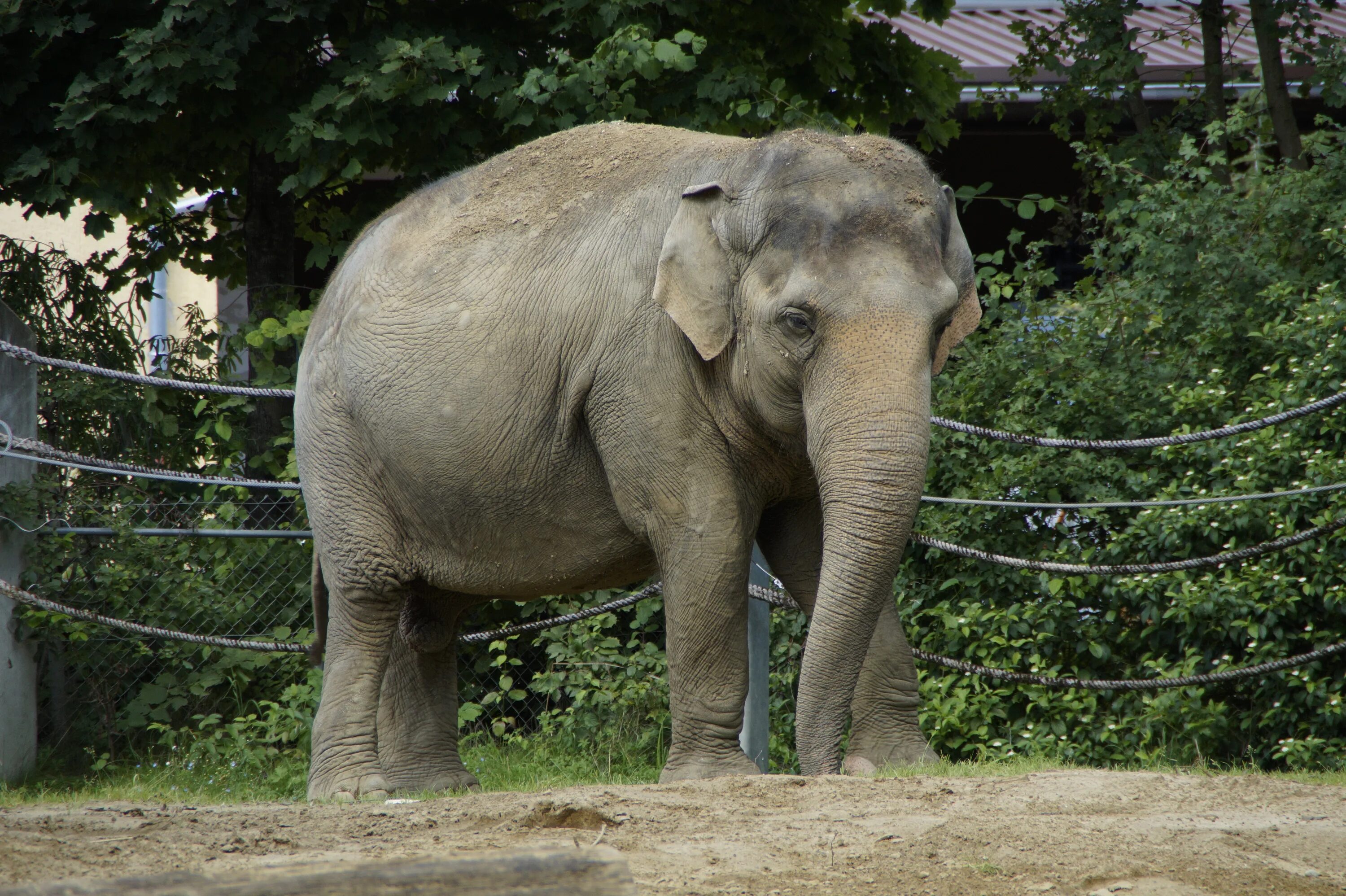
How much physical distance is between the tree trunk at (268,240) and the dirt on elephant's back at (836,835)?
4599 mm

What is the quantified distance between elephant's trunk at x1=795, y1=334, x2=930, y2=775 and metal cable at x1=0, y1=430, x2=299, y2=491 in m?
3.06

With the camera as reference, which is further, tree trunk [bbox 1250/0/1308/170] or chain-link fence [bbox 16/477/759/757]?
tree trunk [bbox 1250/0/1308/170]

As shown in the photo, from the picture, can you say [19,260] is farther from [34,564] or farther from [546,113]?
[546,113]

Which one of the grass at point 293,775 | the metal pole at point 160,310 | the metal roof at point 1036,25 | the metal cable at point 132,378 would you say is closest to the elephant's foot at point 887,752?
the grass at point 293,775

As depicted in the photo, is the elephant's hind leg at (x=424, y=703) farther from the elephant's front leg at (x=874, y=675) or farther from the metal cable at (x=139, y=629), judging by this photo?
the elephant's front leg at (x=874, y=675)

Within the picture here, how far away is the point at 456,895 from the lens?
2334mm

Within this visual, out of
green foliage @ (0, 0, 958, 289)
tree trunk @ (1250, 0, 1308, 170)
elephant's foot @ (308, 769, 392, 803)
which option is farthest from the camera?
tree trunk @ (1250, 0, 1308, 170)

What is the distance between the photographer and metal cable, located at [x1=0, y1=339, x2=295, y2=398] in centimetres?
715

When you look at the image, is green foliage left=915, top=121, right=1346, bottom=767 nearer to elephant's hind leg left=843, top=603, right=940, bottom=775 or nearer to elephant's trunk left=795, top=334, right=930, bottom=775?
elephant's hind leg left=843, top=603, right=940, bottom=775

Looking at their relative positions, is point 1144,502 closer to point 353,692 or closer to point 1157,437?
point 1157,437

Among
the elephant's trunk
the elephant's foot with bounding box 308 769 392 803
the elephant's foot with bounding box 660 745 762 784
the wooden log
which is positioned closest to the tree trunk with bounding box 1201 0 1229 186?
the elephant's trunk

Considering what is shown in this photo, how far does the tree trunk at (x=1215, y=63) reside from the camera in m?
9.44

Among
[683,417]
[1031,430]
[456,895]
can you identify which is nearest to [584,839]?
[456,895]

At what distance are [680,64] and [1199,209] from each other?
260 cm
